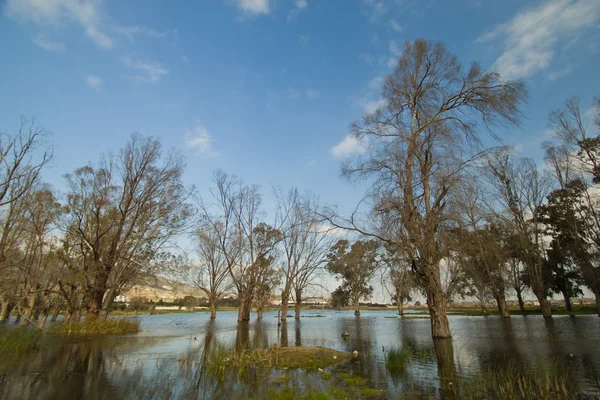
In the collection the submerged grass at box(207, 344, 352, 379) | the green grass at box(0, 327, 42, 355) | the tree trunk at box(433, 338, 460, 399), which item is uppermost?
the green grass at box(0, 327, 42, 355)

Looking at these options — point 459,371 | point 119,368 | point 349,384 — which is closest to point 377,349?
point 459,371

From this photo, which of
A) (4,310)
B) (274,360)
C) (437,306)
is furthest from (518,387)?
(4,310)

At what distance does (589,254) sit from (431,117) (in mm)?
27469

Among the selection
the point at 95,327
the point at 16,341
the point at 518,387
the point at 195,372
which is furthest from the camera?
the point at 95,327

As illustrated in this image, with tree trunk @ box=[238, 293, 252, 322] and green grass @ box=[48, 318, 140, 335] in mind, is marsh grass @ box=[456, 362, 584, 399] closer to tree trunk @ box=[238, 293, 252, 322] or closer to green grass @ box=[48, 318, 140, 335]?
green grass @ box=[48, 318, 140, 335]

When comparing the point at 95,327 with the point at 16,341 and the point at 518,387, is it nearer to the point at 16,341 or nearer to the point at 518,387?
the point at 16,341

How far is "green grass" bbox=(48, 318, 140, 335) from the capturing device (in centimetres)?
1766

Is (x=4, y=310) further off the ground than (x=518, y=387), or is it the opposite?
(x=4, y=310)

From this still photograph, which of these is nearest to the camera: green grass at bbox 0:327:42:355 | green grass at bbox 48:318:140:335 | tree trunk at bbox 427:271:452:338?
green grass at bbox 0:327:42:355

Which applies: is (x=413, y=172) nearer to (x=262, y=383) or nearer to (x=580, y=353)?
(x=580, y=353)

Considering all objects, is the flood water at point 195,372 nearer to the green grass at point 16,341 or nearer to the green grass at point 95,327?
the green grass at point 16,341

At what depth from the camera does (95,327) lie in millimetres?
18391

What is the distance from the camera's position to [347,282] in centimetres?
5859

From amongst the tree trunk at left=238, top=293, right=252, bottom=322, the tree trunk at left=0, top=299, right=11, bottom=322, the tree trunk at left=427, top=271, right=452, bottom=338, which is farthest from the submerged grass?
the tree trunk at left=0, top=299, right=11, bottom=322
